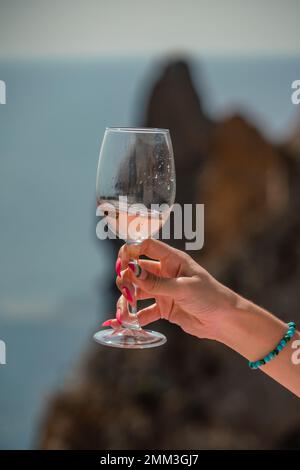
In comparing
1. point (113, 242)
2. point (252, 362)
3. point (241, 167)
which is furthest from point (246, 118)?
point (252, 362)

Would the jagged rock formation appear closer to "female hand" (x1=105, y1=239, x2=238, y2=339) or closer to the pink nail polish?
"female hand" (x1=105, y1=239, x2=238, y2=339)

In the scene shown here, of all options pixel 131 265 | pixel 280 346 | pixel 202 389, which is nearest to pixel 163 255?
pixel 131 265

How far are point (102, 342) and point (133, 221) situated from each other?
0.22m

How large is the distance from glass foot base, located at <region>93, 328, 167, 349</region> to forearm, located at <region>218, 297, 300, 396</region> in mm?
147

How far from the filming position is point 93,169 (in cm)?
1213

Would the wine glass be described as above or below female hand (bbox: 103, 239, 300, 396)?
above

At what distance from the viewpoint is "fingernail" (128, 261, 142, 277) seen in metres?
1.28

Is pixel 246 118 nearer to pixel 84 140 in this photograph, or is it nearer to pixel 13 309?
pixel 84 140

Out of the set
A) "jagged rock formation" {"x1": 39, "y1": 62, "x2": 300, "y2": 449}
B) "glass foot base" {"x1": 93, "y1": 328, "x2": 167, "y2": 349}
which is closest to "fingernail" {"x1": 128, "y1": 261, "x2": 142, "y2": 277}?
"glass foot base" {"x1": 93, "y1": 328, "x2": 167, "y2": 349}

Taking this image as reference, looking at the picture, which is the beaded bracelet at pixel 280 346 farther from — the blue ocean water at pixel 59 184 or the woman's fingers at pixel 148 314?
the blue ocean water at pixel 59 184

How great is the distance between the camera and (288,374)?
1.46 meters

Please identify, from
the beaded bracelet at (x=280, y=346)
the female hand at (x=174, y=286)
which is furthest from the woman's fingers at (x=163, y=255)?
the beaded bracelet at (x=280, y=346)

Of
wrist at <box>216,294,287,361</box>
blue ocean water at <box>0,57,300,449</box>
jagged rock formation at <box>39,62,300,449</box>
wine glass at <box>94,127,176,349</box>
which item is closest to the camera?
wine glass at <box>94,127,176,349</box>

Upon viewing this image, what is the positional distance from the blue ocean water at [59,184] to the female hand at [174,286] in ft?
38.6
